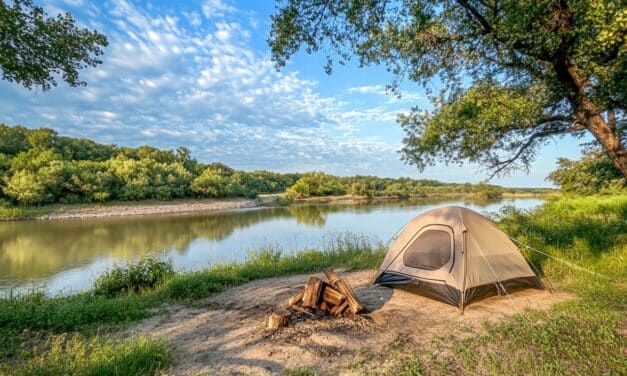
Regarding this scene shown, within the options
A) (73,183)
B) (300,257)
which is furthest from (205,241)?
(73,183)

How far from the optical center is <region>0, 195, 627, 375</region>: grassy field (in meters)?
2.84

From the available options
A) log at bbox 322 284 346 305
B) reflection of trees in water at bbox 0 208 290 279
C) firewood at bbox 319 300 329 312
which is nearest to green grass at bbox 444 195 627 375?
log at bbox 322 284 346 305

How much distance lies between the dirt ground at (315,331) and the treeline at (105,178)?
60.0 ft

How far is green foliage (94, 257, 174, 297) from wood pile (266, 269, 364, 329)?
12.2 ft

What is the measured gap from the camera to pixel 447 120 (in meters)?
6.64

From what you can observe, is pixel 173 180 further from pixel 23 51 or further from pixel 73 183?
pixel 23 51

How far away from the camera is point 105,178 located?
3828 centimetres

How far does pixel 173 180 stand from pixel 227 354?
47.1 meters

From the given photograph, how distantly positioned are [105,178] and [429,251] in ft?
140

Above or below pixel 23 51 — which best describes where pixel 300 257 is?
below

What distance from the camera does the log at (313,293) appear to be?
4.15 metres

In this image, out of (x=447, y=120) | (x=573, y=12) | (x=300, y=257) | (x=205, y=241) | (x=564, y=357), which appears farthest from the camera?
(x=205, y=241)

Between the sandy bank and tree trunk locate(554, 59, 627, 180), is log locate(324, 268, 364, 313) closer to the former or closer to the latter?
tree trunk locate(554, 59, 627, 180)

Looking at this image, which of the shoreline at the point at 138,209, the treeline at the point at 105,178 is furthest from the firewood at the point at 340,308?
the shoreline at the point at 138,209
